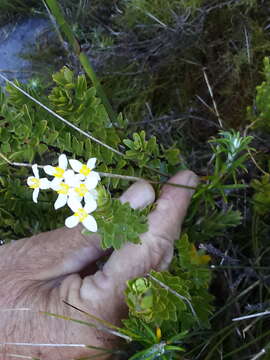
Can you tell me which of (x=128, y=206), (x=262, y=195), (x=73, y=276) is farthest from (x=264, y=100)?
(x=73, y=276)

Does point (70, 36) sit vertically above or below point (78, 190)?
above

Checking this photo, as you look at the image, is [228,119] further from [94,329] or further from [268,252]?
[94,329]

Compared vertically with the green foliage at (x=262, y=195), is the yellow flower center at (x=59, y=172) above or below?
above

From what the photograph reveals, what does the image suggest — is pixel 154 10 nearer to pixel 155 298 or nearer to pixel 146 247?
pixel 146 247

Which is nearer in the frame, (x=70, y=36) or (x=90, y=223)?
(x=90, y=223)

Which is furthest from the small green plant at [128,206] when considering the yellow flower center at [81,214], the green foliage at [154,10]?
the green foliage at [154,10]

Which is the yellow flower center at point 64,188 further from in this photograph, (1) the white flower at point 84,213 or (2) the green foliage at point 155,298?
(2) the green foliage at point 155,298
